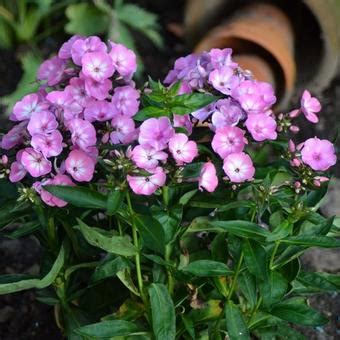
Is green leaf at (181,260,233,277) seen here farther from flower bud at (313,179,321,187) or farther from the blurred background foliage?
the blurred background foliage

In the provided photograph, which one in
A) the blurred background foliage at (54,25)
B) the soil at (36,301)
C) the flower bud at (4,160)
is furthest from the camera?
the blurred background foliage at (54,25)

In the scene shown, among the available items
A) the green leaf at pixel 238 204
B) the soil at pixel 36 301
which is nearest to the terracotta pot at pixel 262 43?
the soil at pixel 36 301

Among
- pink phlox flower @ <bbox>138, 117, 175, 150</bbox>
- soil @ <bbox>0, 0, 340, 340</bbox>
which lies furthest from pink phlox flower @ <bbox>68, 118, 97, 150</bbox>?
soil @ <bbox>0, 0, 340, 340</bbox>

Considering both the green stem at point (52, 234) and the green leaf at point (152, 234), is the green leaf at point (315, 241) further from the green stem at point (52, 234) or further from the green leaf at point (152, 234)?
the green stem at point (52, 234)

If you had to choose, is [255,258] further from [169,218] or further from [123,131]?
[123,131]

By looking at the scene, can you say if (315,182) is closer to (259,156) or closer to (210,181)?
(210,181)

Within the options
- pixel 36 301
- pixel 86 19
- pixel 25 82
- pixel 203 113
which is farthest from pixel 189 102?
pixel 86 19

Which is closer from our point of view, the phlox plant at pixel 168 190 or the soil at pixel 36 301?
the phlox plant at pixel 168 190

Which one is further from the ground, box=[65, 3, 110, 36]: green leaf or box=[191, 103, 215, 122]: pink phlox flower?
box=[191, 103, 215, 122]: pink phlox flower
